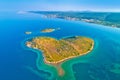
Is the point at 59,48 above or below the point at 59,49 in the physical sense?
below

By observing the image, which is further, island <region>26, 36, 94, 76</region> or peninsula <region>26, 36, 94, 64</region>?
peninsula <region>26, 36, 94, 64</region>

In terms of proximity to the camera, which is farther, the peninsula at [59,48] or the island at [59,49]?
the peninsula at [59,48]

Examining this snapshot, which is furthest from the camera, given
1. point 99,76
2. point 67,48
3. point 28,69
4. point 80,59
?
point 67,48

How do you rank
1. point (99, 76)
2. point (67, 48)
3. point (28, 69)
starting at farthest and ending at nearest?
1. point (67, 48)
2. point (28, 69)
3. point (99, 76)

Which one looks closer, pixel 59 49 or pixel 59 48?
pixel 59 49

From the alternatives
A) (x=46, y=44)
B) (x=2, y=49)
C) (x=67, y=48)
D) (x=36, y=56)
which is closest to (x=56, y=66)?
(x=36, y=56)

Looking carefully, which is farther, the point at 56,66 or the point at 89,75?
the point at 56,66

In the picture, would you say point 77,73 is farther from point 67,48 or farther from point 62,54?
point 67,48
